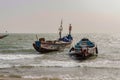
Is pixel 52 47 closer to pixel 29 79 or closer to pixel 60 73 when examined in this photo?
pixel 60 73

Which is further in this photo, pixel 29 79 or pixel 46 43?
pixel 46 43

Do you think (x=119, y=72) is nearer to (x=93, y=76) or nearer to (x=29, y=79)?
(x=93, y=76)

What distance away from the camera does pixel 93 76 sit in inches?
864

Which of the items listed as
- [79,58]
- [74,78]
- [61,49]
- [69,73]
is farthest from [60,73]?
[61,49]

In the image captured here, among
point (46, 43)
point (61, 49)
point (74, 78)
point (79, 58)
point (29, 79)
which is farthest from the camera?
point (61, 49)

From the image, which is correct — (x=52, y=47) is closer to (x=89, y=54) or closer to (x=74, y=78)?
(x=89, y=54)

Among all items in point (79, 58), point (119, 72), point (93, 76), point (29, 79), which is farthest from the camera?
point (79, 58)

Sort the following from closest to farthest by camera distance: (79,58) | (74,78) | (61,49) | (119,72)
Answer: (74,78) < (119,72) < (79,58) < (61,49)

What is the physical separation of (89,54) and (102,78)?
52.9ft

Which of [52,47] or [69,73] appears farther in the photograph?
[52,47]

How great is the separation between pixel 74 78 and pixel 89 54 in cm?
1664

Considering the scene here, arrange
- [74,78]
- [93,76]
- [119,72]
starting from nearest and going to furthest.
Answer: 1. [74,78]
2. [93,76]
3. [119,72]

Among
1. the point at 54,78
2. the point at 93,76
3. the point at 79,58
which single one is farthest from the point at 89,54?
the point at 54,78

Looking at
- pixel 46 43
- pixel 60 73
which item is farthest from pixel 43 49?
pixel 60 73
